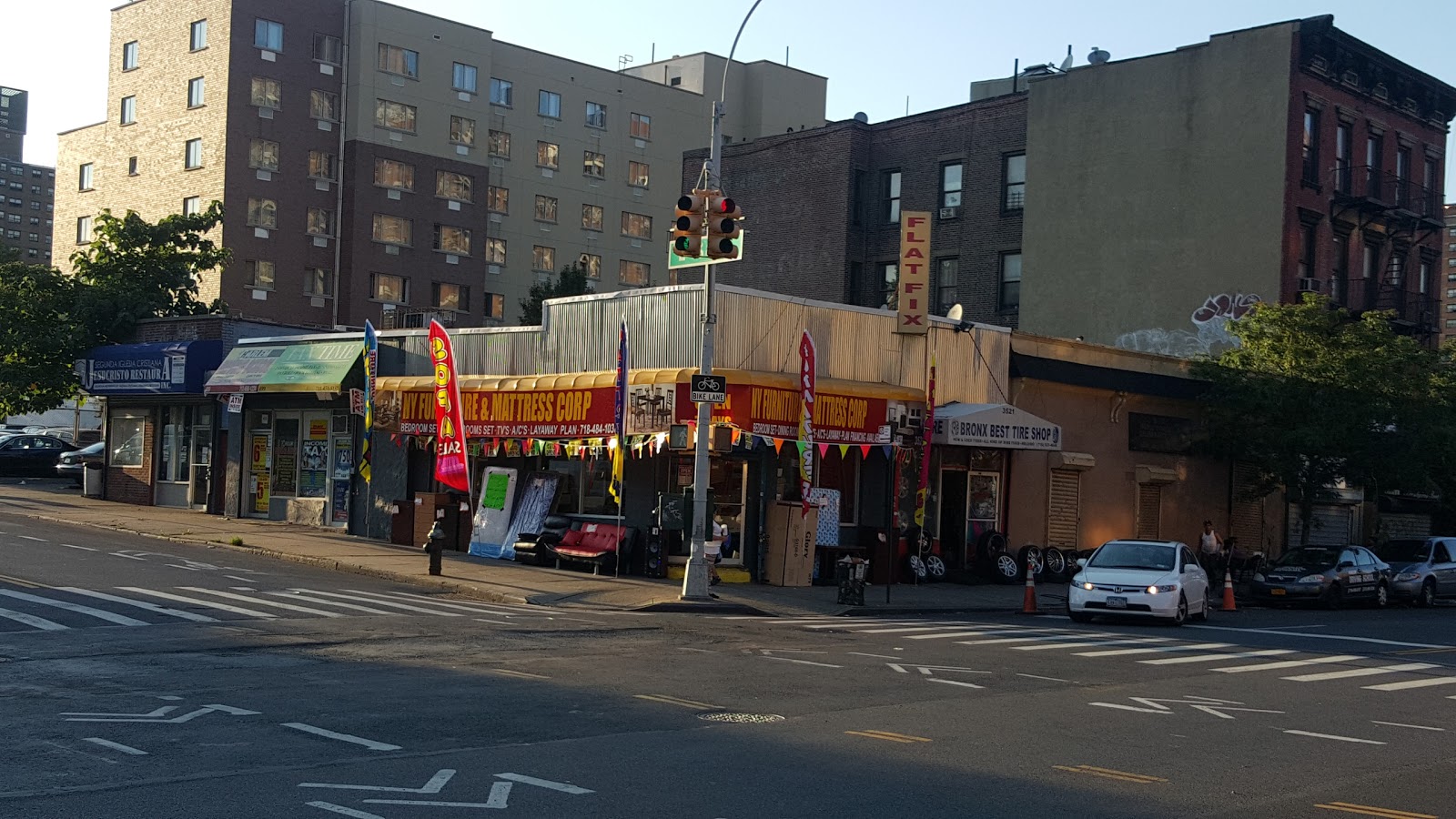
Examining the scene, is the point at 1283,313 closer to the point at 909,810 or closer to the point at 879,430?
the point at 879,430

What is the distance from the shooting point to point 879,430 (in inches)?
1102

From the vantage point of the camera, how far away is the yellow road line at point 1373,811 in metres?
8.98

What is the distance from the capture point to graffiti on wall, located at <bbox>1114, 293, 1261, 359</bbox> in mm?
41844

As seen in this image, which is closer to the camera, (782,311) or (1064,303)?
(782,311)

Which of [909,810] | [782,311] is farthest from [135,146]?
[909,810]

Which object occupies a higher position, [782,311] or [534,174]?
[534,174]

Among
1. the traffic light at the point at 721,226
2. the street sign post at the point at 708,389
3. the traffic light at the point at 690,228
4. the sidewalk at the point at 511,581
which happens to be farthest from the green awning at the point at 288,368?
the traffic light at the point at 721,226

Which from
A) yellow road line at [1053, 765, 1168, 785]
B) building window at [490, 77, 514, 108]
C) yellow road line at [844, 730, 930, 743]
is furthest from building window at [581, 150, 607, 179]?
yellow road line at [1053, 765, 1168, 785]

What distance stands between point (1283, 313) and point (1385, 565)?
7.15 m

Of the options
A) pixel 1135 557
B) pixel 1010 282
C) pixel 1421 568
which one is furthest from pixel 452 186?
pixel 1135 557

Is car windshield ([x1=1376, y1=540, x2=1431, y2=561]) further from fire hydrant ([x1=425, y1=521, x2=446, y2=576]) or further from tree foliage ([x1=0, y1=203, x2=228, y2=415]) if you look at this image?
tree foliage ([x1=0, y1=203, x2=228, y2=415])

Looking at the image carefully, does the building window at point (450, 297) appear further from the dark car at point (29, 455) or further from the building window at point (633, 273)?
the dark car at point (29, 455)

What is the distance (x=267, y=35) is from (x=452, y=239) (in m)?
11.7

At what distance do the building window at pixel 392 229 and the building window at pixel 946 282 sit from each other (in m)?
25.5
